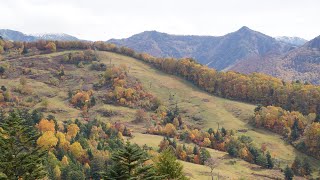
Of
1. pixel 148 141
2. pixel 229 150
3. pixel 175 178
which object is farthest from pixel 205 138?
pixel 175 178

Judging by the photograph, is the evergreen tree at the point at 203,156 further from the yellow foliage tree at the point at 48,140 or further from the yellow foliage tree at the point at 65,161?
the yellow foliage tree at the point at 48,140

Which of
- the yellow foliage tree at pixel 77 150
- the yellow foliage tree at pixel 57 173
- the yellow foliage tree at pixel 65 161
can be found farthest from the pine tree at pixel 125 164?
the yellow foliage tree at pixel 77 150

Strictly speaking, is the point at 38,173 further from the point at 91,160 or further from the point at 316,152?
the point at 316,152

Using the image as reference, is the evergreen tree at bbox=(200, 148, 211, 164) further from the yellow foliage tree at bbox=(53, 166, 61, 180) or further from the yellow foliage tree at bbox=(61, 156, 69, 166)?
the yellow foliage tree at bbox=(53, 166, 61, 180)

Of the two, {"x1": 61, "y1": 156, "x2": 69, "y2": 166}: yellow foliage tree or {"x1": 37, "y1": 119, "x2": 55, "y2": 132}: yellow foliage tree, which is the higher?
{"x1": 37, "y1": 119, "x2": 55, "y2": 132}: yellow foliage tree

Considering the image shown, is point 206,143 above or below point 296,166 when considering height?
below

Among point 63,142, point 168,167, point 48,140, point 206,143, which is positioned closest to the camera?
point 168,167

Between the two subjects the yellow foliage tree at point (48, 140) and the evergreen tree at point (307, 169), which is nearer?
the yellow foliage tree at point (48, 140)

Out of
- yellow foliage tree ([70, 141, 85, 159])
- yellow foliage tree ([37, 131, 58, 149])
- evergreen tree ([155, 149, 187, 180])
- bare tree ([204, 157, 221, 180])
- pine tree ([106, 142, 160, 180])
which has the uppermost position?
pine tree ([106, 142, 160, 180])

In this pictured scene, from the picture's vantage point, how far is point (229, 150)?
18375 cm

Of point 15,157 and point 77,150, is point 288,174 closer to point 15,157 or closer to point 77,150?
point 77,150

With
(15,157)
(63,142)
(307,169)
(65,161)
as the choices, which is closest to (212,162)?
(307,169)

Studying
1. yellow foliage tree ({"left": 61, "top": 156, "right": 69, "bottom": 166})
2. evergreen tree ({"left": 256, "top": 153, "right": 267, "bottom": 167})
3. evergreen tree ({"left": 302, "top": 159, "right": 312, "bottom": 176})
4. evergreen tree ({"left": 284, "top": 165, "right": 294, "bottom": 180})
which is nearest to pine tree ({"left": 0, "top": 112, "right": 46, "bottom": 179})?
yellow foliage tree ({"left": 61, "top": 156, "right": 69, "bottom": 166})

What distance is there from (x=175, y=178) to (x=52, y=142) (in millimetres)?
112175
